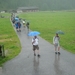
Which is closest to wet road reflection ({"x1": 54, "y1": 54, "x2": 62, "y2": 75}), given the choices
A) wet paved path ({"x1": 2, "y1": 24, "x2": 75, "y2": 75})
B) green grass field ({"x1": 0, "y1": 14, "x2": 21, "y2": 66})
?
wet paved path ({"x1": 2, "y1": 24, "x2": 75, "y2": 75})

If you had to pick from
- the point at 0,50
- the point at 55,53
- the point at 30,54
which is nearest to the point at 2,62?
the point at 0,50

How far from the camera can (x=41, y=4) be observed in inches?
6905

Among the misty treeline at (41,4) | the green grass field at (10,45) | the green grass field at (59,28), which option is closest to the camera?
the green grass field at (10,45)

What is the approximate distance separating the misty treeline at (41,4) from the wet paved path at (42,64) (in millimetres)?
153468

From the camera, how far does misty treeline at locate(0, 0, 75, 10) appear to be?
558 ft

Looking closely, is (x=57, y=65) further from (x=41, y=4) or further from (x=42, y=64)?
(x=41, y=4)

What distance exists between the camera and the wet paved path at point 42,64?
36.6 ft

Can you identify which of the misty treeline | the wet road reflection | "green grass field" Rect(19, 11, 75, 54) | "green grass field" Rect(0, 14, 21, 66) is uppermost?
the misty treeline

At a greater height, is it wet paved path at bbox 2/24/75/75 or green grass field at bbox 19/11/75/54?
green grass field at bbox 19/11/75/54

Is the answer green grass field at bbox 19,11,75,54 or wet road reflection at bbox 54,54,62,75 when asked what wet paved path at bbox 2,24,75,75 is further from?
green grass field at bbox 19,11,75,54

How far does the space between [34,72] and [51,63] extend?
1.98 m

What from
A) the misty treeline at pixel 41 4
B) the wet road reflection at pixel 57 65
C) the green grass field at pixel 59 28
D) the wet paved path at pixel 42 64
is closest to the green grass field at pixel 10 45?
the wet paved path at pixel 42 64

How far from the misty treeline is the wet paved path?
15347cm

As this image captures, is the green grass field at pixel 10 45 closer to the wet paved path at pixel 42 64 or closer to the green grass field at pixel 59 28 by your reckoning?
the wet paved path at pixel 42 64
